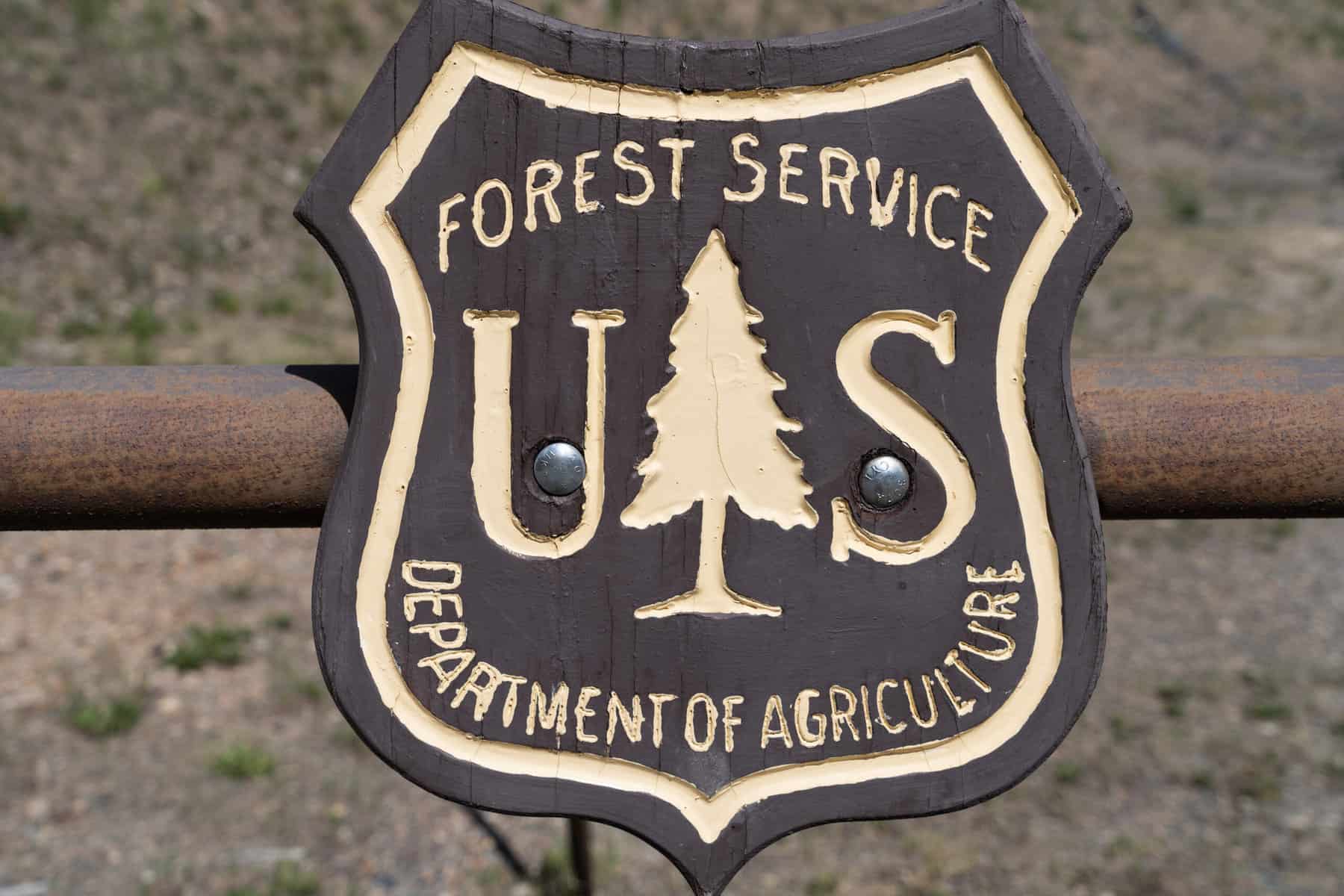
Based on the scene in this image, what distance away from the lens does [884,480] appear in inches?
36.4

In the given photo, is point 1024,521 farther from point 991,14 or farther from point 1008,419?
point 991,14

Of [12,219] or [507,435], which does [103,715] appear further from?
[12,219]

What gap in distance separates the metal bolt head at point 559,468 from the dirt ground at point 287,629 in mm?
2042

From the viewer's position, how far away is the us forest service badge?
35.2 inches

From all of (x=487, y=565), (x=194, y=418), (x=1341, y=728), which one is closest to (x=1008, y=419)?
(x=487, y=565)

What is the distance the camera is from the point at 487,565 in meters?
0.93

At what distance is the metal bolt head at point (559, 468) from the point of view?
0.92m

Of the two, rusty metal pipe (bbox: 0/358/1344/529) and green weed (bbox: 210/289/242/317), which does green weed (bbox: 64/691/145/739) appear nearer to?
rusty metal pipe (bbox: 0/358/1344/529)

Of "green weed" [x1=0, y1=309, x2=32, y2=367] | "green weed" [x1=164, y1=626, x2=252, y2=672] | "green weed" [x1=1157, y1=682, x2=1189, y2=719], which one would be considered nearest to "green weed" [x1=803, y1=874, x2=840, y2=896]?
"green weed" [x1=1157, y1=682, x2=1189, y2=719]

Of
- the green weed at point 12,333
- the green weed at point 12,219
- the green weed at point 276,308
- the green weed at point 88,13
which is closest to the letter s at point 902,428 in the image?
the green weed at point 12,333

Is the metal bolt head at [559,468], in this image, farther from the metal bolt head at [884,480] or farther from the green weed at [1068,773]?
the green weed at [1068,773]

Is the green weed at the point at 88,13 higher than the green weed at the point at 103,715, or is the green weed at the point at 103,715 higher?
the green weed at the point at 88,13

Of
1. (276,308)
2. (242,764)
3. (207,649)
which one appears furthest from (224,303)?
(242,764)

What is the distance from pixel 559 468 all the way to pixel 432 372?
12 centimetres
